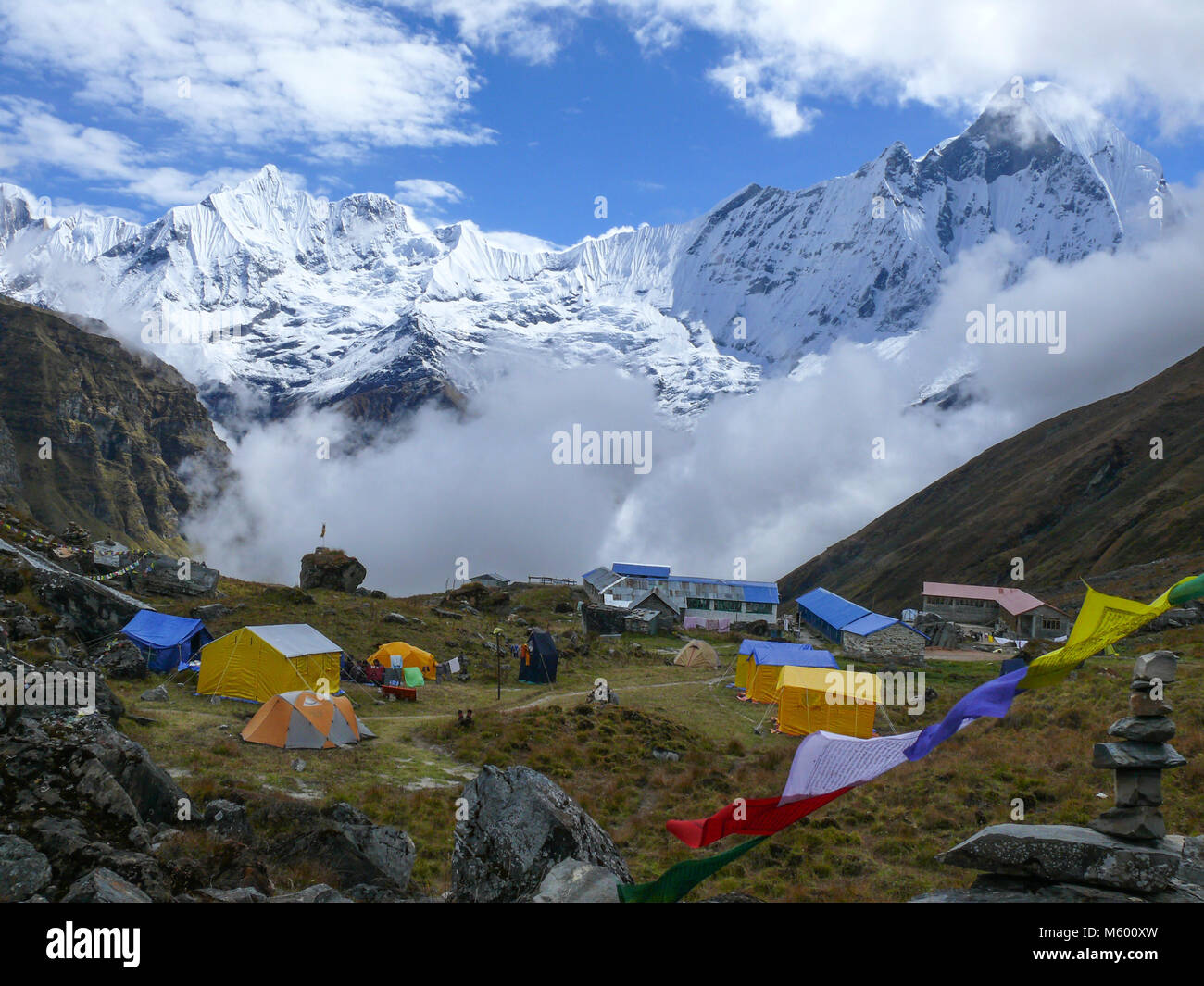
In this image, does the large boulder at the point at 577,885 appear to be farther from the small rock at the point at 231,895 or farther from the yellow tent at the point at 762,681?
the yellow tent at the point at 762,681

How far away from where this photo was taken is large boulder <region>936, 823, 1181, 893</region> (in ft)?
25.5

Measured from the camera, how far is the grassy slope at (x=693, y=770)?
13875 mm

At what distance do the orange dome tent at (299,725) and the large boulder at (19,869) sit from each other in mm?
13940

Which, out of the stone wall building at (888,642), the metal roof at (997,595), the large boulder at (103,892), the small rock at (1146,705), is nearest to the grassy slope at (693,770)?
the large boulder at (103,892)

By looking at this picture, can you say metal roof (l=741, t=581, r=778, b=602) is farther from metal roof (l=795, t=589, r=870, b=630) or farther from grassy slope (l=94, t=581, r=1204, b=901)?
grassy slope (l=94, t=581, r=1204, b=901)

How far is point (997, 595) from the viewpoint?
78.2 m

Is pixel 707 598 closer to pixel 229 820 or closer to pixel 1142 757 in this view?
pixel 229 820
